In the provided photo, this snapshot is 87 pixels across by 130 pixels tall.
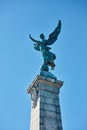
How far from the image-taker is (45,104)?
471 inches

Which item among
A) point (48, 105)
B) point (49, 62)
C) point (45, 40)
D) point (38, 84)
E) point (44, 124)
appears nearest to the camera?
point (44, 124)

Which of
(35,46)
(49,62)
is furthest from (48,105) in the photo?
(35,46)

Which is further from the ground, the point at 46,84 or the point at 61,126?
the point at 46,84

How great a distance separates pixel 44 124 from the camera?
11.1 m

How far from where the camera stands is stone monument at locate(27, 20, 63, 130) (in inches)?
447

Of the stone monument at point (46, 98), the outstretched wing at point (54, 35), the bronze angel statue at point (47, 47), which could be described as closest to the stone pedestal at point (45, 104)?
the stone monument at point (46, 98)

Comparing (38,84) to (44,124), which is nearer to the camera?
(44,124)

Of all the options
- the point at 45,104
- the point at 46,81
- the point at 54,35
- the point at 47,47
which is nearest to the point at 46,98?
the point at 45,104

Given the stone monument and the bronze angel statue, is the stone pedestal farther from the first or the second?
the bronze angel statue

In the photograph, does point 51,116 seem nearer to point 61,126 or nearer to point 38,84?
point 61,126

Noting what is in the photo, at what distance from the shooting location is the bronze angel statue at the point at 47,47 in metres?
14.5

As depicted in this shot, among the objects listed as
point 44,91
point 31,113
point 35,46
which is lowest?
point 31,113

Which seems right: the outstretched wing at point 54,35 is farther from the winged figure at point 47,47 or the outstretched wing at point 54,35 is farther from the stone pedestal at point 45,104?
the stone pedestal at point 45,104

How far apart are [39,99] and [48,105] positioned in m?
0.50
